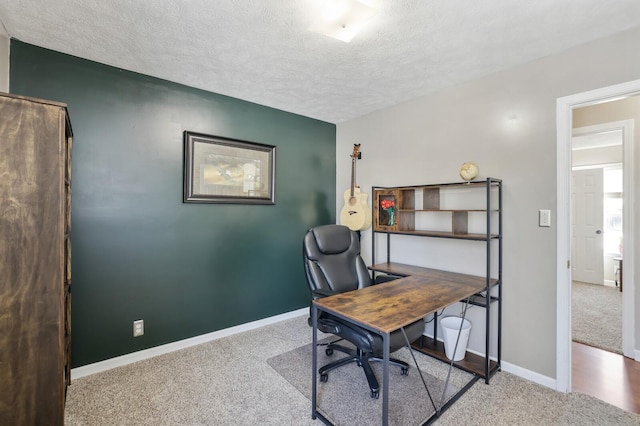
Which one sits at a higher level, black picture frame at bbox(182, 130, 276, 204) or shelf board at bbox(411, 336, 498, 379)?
black picture frame at bbox(182, 130, 276, 204)

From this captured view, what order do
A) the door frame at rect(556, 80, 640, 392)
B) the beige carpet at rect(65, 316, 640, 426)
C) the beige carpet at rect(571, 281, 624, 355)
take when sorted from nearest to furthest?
the beige carpet at rect(65, 316, 640, 426) → the door frame at rect(556, 80, 640, 392) → the beige carpet at rect(571, 281, 624, 355)

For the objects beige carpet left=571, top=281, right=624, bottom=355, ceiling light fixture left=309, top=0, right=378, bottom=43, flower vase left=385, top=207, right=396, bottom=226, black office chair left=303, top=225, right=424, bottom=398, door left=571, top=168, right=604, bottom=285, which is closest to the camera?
ceiling light fixture left=309, top=0, right=378, bottom=43

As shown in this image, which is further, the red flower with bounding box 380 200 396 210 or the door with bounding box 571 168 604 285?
the door with bounding box 571 168 604 285

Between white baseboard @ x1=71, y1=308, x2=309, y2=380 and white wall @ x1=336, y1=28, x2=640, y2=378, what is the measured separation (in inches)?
69.8

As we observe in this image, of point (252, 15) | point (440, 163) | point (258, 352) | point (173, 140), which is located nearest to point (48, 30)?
point (173, 140)

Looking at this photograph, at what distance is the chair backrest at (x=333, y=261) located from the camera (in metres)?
2.33

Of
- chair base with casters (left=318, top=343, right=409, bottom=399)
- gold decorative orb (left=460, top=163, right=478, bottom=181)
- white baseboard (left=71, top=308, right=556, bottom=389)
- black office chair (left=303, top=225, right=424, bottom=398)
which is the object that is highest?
gold decorative orb (left=460, top=163, right=478, bottom=181)

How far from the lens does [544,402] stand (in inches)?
76.1

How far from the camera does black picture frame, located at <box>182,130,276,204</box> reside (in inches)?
106

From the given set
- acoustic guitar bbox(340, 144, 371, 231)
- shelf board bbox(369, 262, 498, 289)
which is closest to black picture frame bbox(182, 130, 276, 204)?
acoustic guitar bbox(340, 144, 371, 231)

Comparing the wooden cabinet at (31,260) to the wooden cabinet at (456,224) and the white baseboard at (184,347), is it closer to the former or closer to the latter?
the white baseboard at (184,347)

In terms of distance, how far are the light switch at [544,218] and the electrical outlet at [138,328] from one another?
319 centimetres

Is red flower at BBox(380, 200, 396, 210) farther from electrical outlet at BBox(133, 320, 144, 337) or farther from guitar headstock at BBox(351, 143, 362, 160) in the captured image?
electrical outlet at BBox(133, 320, 144, 337)

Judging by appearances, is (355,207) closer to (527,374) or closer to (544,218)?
(544,218)
